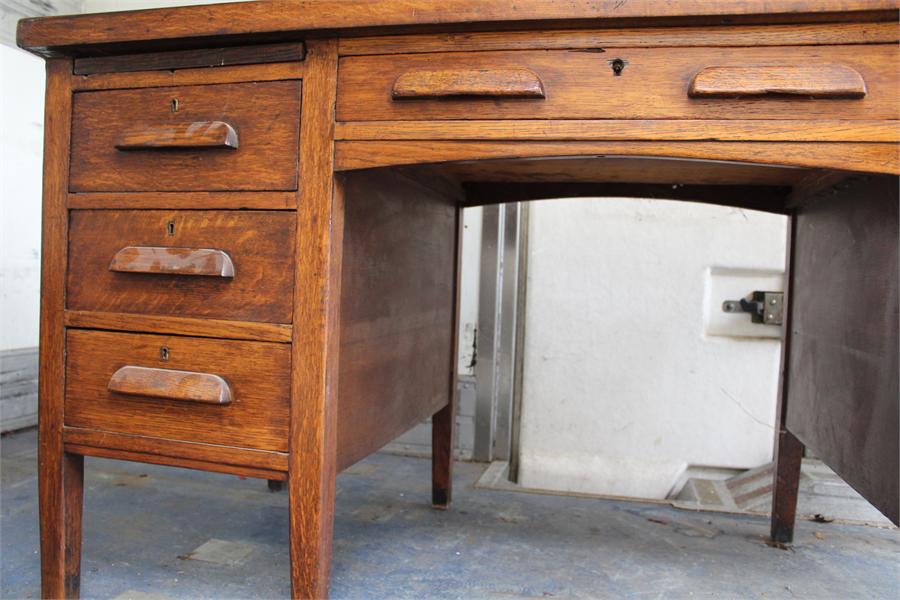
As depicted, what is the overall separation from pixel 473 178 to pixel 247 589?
36.9 inches

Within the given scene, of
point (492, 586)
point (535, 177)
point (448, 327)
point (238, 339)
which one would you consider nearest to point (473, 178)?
point (535, 177)

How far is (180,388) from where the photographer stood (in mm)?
994

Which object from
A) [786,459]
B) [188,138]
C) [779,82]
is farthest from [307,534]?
[786,459]

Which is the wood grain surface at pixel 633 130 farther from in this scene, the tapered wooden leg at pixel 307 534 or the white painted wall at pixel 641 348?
the white painted wall at pixel 641 348

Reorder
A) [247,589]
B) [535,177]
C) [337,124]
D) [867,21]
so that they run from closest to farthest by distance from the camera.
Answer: [867,21]
[337,124]
[247,589]
[535,177]

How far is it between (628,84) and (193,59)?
63 centimetres

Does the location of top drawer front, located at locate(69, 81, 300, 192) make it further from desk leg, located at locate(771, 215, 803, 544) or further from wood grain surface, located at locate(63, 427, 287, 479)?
desk leg, located at locate(771, 215, 803, 544)

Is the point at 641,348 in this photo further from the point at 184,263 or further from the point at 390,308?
the point at 184,263

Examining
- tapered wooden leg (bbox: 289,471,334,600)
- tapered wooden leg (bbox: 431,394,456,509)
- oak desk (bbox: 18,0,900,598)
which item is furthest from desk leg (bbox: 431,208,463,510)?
tapered wooden leg (bbox: 289,471,334,600)

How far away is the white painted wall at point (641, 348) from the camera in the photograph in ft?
6.45

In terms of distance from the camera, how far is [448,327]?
1.61 meters

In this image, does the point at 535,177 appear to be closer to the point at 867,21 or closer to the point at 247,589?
the point at 867,21

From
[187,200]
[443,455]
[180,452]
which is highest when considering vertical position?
[187,200]

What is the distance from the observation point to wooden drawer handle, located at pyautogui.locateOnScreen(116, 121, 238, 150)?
3.22 ft
